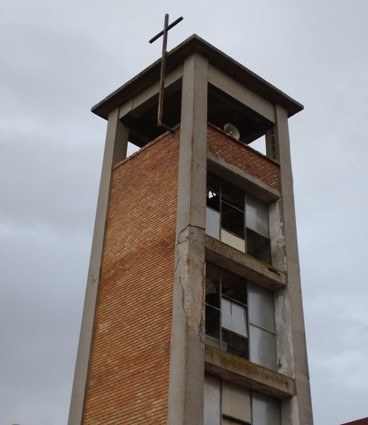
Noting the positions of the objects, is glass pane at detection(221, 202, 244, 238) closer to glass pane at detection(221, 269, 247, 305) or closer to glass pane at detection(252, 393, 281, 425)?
glass pane at detection(221, 269, 247, 305)

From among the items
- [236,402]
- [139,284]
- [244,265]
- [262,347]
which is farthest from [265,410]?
[139,284]

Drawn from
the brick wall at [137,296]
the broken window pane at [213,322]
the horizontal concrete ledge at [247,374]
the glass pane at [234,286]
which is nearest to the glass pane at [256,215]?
the glass pane at [234,286]

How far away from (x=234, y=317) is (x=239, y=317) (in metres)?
0.17

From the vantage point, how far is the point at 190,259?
50.4 feet

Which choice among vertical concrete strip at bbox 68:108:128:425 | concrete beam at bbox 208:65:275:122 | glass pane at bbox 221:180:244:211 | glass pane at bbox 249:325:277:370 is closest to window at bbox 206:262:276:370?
glass pane at bbox 249:325:277:370

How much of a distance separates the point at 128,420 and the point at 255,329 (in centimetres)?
388

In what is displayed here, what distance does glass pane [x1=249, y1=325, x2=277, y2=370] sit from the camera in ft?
53.5

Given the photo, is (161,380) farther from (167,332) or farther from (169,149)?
(169,149)

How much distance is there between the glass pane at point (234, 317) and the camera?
16.3 meters

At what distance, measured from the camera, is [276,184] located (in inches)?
754

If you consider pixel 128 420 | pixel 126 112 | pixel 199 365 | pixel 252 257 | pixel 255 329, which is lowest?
pixel 128 420

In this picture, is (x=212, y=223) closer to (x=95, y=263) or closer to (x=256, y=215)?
(x=256, y=215)

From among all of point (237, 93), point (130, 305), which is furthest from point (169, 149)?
point (130, 305)

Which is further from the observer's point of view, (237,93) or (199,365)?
(237,93)
